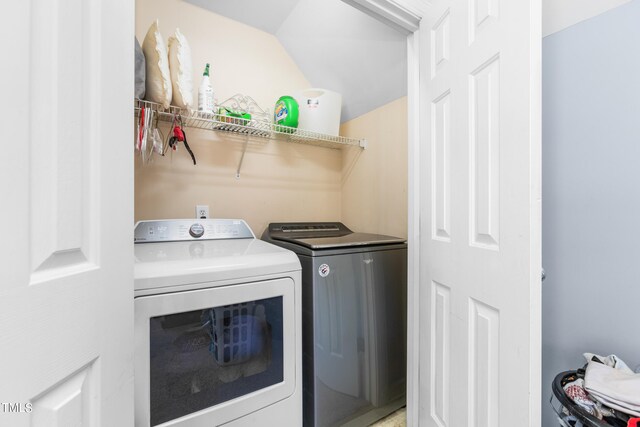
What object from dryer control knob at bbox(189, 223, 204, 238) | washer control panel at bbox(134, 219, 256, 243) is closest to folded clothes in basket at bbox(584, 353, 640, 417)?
washer control panel at bbox(134, 219, 256, 243)

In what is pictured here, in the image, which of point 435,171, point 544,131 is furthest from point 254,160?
point 544,131

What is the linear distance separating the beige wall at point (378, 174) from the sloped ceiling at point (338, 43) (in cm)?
12

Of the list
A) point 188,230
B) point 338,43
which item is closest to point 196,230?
point 188,230

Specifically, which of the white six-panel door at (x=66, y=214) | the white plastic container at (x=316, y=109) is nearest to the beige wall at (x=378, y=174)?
the white plastic container at (x=316, y=109)

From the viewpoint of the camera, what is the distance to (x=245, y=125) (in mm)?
1716

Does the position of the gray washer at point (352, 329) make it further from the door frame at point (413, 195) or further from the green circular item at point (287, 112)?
the green circular item at point (287, 112)

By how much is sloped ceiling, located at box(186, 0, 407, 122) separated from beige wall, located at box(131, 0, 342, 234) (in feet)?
0.35

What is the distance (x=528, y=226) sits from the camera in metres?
0.73

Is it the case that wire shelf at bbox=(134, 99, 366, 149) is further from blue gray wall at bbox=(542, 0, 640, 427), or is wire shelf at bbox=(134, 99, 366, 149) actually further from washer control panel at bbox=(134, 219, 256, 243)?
blue gray wall at bbox=(542, 0, 640, 427)

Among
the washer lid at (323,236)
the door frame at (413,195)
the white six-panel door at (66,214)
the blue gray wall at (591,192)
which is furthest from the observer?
the washer lid at (323,236)

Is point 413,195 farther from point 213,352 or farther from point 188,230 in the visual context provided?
point 188,230

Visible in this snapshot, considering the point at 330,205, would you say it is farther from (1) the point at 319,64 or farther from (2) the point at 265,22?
(2) the point at 265,22

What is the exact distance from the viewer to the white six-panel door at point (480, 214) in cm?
74

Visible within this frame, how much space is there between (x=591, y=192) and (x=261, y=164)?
181 cm
